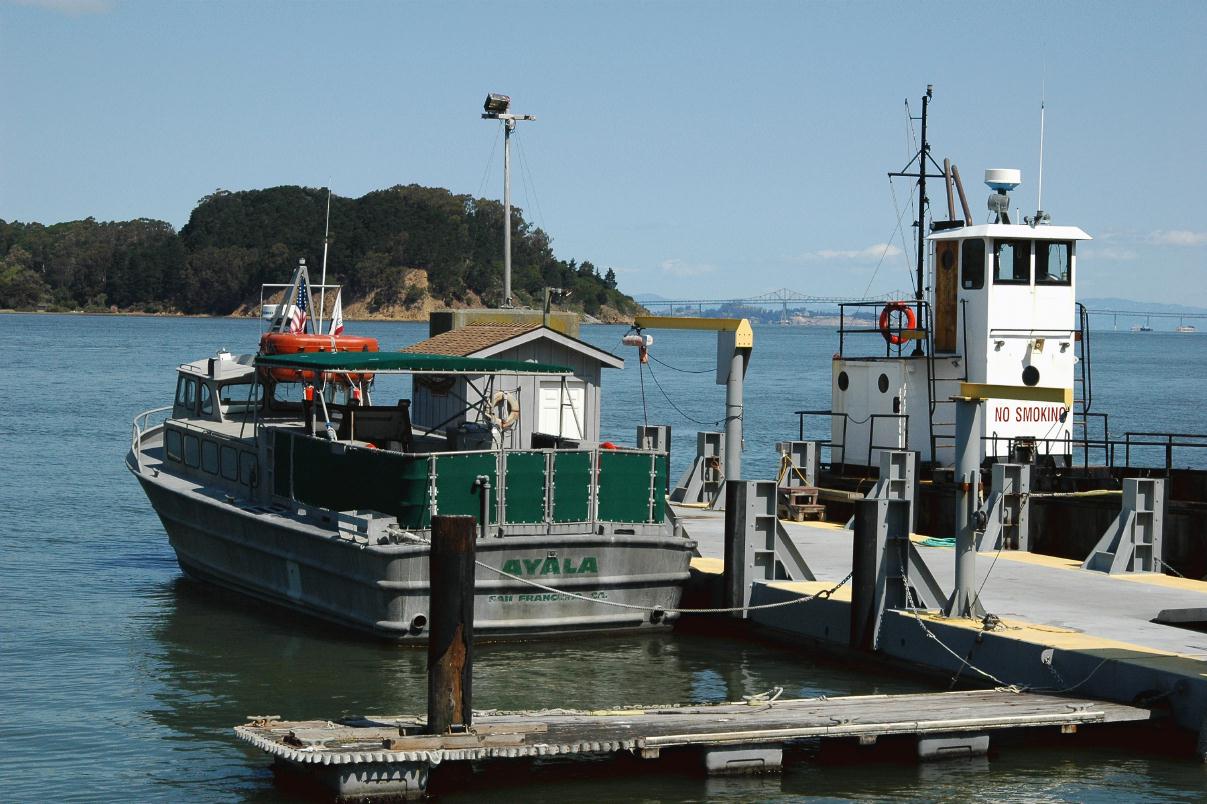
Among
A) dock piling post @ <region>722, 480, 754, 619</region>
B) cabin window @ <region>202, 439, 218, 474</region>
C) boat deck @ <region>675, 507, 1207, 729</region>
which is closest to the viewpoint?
boat deck @ <region>675, 507, 1207, 729</region>

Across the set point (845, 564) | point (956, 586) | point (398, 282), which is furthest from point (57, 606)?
point (398, 282)

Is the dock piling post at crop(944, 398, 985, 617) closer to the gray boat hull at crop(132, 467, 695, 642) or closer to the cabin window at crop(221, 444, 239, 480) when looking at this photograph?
the gray boat hull at crop(132, 467, 695, 642)

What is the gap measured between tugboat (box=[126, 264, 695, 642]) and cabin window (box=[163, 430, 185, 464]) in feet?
3.01

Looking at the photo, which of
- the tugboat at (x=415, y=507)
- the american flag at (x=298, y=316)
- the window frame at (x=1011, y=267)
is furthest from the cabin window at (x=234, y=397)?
the window frame at (x=1011, y=267)

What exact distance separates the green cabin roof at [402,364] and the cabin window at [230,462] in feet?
6.87

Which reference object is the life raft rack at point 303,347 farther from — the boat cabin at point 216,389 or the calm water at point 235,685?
the calm water at point 235,685

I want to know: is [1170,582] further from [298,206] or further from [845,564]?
[298,206]

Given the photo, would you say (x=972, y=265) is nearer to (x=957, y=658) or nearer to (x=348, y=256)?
(x=957, y=658)

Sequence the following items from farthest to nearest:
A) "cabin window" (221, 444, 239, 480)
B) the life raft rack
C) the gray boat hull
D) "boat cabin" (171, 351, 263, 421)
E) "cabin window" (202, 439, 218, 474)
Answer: "boat cabin" (171, 351, 263, 421), "cabin window" (202, 439, 218, 474), the life raft rack, "cabin window" (221, 444, 239, 480), the gray boat hull

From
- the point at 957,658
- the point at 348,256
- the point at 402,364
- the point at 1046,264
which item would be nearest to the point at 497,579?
the point at 402,364

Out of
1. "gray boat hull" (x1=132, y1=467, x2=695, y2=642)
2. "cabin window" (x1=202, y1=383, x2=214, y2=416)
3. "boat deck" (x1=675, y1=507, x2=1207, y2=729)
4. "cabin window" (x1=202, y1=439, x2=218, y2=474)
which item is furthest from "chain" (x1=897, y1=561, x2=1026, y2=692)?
"cabin window" (x1=202, y1=383, x2=214, y2=416)

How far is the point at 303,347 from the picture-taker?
22641 millimetres

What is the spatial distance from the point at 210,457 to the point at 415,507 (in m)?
5.46

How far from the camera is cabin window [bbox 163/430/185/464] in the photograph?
22.5 meters
